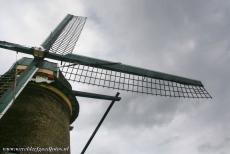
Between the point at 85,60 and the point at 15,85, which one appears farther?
the point at 85,60

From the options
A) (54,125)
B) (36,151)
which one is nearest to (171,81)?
(54,125)

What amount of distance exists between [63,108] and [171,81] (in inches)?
186

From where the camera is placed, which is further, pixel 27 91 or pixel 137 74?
pixel 137 74

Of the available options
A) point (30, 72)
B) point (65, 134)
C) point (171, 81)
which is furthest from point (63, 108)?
point (171, 81)

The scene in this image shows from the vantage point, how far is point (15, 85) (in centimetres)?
824

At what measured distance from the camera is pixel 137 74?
11977 mm

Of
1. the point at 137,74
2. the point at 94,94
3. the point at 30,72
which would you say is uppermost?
the point at 30,72

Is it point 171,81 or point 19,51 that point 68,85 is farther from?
point 171,81

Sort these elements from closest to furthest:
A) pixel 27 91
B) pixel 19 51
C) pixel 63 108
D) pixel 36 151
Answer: pixel 36 151 < pixel 27 91 < pixel 63 108 < pixel 19 51

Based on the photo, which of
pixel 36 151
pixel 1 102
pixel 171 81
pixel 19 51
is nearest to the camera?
pixel 1 102

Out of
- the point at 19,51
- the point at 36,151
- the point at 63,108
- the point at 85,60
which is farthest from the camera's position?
the point at 85,60

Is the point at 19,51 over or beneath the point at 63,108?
over

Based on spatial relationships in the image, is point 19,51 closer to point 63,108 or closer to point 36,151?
point 63,108

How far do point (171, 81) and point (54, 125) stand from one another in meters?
5.40
